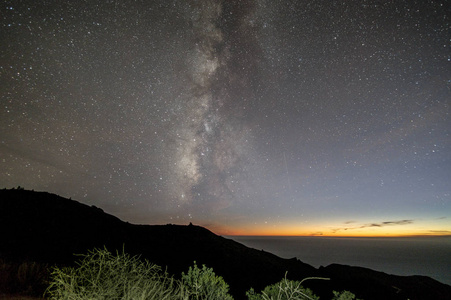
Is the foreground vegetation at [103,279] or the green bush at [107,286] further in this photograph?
the foreground vegetation at [103,279]

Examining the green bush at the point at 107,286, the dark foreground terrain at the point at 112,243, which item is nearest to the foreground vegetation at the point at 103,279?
the green bush at the point at 107,286

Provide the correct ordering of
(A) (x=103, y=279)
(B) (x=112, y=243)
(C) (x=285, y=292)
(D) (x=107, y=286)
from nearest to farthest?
(C) (x=285, y=292) → (D) (x=107, y=286) → (A) (x=103, y=279) → (B) (x=112, y=243)

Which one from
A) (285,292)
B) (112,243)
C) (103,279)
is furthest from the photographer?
(112,243)

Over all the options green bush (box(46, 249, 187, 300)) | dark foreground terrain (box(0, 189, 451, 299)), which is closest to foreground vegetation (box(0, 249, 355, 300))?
green bush (box(46, 249, 187, 300))

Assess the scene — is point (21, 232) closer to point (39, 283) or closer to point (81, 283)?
point (39, 283)

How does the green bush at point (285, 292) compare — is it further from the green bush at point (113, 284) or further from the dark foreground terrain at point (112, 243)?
the dark foreground terrain at point (112, 243)

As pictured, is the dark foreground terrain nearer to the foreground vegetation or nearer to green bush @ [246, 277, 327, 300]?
the foreground vegetation

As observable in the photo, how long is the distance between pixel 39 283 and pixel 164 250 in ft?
29.0

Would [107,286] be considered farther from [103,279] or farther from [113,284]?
[103,279]

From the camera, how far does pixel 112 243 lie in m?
10.6

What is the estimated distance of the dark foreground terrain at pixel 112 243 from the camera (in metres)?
7.76

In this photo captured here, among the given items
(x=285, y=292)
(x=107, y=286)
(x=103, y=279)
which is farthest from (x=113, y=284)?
(x=285, y=292)

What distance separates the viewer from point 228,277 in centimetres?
1234

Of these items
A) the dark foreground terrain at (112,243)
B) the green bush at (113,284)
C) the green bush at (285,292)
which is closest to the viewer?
the green bush at (285,292)
